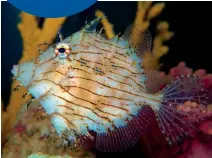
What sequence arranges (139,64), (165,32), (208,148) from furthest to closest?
(165,32), (208,148), (139,64)

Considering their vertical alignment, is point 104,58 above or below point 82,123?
above

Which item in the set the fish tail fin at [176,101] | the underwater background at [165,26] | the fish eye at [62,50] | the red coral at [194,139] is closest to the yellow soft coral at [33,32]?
the underwater background at [165,26]

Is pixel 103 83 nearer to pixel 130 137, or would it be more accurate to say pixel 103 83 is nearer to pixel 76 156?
pixel 130 137

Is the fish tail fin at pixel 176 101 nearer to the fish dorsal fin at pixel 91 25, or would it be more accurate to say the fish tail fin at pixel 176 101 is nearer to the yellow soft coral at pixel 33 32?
the fish dorsal fin at pixel 91 25

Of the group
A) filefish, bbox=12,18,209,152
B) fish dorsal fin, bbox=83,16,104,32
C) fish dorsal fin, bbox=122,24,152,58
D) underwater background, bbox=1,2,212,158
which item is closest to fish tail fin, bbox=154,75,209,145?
filefish, bbox=12,18,209,152

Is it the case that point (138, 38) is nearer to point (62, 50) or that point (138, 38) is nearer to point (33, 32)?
point (62, 50)

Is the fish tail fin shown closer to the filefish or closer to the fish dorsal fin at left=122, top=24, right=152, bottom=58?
the filefish

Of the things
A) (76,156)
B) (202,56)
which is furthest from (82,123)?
(202,56)
